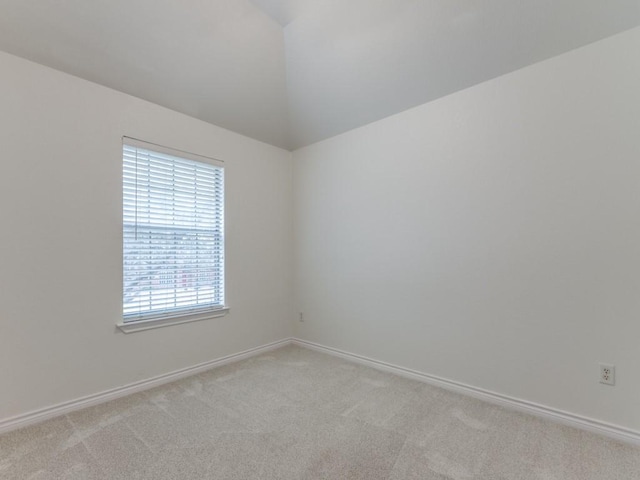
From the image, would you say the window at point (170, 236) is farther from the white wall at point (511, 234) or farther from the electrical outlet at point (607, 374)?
the electrical outlet at point (607, 374)

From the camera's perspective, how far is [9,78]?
6.51 ft

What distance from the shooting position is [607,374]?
75.3 inches

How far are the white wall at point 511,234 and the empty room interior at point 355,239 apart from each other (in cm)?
1

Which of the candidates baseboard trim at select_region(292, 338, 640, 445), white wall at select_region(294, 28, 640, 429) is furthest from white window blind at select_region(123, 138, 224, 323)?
baseboard trim at select_region(292, 338, 640, 445)

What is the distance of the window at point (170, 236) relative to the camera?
251cm

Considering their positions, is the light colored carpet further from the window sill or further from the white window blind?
the white window blind

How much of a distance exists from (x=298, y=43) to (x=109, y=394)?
307cm

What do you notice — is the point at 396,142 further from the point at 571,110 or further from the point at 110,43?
the point at 110,43

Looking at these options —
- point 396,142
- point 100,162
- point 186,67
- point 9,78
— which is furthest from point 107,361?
point 396,142

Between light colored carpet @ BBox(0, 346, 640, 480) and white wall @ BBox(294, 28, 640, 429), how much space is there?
38cm

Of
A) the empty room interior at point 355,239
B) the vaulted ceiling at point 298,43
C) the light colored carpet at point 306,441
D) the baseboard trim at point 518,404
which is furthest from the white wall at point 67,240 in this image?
the baseboard trim at point 518,404

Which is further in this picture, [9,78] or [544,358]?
[544,358]

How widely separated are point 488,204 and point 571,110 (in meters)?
0.75

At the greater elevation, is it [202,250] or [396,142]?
[396,142]
